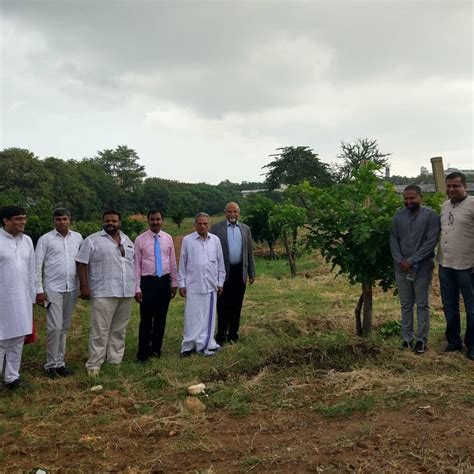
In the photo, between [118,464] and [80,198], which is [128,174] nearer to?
[80,198]

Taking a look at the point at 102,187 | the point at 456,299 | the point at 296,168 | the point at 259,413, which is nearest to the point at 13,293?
the point at 259,413

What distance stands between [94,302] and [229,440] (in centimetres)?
223

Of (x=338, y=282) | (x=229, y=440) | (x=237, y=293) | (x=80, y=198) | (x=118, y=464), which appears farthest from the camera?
(x=80, y=198)

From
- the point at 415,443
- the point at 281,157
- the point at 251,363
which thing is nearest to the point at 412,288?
the point at 251,363

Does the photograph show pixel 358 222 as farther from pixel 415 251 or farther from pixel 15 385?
pixel 15 385

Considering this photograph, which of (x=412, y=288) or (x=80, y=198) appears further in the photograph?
(x=80, y=198)

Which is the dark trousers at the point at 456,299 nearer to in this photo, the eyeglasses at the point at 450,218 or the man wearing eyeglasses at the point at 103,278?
the eyeglasses at the point at 450,218

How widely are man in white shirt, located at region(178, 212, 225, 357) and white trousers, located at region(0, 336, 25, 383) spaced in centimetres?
169

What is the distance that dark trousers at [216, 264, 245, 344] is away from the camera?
556 cm

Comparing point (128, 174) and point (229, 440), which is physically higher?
point (128, 174)

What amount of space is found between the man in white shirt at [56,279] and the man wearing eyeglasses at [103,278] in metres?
Answer: 0.12

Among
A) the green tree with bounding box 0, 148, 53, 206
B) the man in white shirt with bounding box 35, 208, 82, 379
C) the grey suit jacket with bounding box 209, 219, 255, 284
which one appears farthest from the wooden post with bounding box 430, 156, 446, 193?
the green tree with bounding box 0, 148, 53, 206

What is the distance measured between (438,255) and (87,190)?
140 ft

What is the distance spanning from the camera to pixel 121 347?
485 cm
